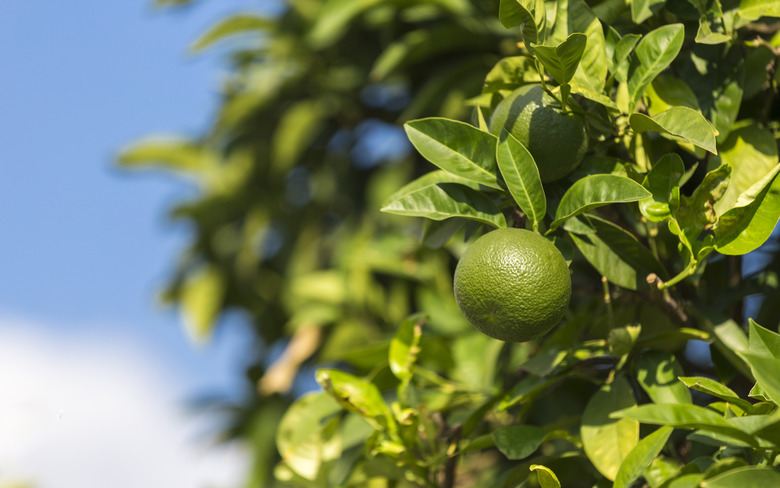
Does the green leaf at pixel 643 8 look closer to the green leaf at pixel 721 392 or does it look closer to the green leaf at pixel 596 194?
the green leaf at pixel 596 194

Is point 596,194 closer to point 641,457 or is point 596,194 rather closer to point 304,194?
point 641,457

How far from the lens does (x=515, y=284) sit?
73 centimetres

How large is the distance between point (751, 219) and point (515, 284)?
25 cm

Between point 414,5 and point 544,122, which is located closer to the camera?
point 544,122

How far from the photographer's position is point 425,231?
3.05 feet

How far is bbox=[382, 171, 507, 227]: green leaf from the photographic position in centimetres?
80

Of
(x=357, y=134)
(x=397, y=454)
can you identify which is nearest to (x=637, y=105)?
(x=397, y=454)

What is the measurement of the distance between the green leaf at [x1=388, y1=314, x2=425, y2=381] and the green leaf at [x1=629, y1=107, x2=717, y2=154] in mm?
406

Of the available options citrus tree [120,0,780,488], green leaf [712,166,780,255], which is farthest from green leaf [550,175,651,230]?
green leaf [712,166,780,255]

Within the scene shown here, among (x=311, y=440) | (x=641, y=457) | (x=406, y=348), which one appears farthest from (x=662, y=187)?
(x=311, y=440)

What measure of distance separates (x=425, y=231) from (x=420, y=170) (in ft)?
3.17

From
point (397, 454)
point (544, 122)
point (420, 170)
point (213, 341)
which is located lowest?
point (213, 341)

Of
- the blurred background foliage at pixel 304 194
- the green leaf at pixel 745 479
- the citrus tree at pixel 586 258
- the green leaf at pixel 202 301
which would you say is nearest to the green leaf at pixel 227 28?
the blurred background foliage at pixel 304 194

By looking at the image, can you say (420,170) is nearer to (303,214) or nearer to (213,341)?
(303,214)
